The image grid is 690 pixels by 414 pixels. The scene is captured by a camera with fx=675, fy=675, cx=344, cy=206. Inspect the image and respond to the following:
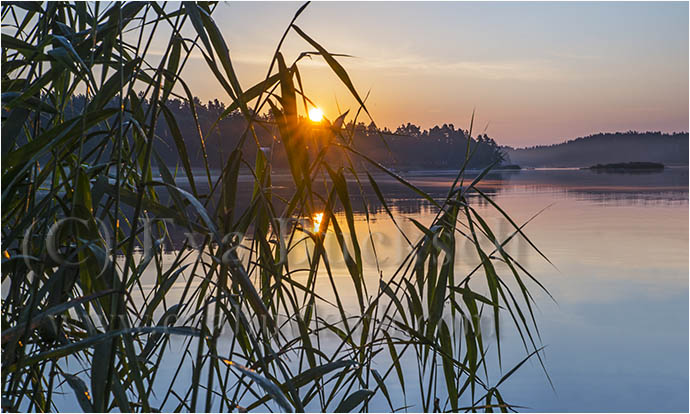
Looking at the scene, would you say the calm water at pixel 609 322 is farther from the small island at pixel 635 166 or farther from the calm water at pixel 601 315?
the small island at pixel 635 166

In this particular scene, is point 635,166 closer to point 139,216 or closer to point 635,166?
point 635,166

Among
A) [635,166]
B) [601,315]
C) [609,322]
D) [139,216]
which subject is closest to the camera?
[139,216]

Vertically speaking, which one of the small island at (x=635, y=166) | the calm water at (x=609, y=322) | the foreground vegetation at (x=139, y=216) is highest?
the foreground vegetation at (x=139, y=216)

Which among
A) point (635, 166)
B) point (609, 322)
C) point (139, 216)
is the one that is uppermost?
point (139, 216)

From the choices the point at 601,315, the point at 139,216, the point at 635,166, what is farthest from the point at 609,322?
the point at 635,166

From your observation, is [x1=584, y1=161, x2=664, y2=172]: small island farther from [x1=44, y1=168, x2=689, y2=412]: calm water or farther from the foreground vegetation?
the foreground vegetation

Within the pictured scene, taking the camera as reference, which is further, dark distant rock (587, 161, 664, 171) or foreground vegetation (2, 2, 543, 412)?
dark distant rock (587, 161, 664, 171)

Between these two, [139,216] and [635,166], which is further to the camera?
[635,166]

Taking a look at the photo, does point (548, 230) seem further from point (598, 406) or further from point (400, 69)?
point (400, 69)

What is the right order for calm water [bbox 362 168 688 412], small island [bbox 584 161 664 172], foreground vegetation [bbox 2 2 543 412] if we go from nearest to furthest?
foreground vegetation [bbox 2 2 543 412] < calm water [bbox 362 168 688 412] < small island [bbox 584 161 664 172]

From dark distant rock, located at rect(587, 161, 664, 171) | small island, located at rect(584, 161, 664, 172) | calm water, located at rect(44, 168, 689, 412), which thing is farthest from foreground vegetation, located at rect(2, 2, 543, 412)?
dark distant rock, located at rect(587, 161, 664, 171)

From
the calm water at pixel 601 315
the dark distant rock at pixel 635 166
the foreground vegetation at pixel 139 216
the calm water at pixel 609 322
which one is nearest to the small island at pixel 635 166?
the dark distant rock at pixel 635 166

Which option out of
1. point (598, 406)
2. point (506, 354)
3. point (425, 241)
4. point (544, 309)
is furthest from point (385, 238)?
point (425, 241)

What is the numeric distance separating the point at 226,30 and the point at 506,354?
201 cm
